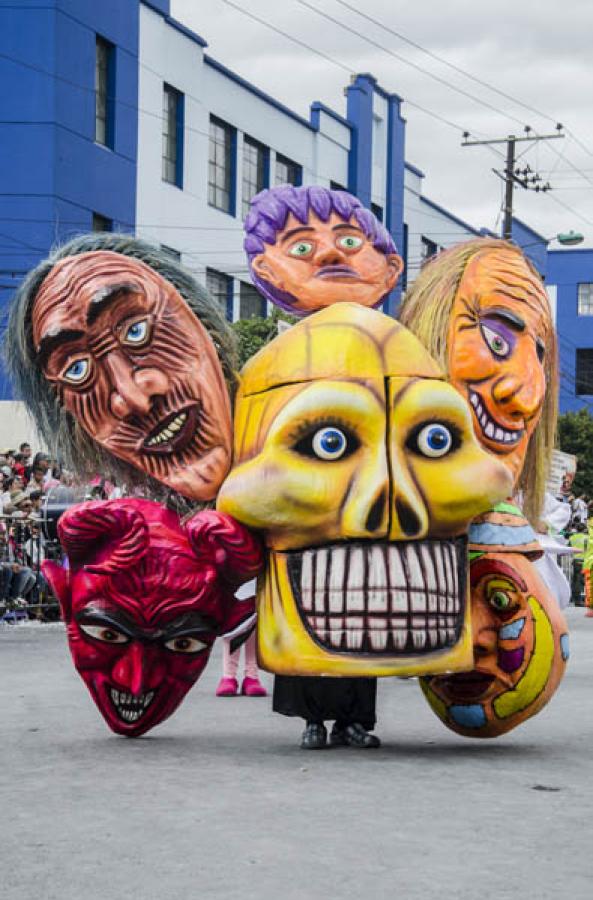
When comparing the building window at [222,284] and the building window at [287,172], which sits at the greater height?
the building window at [287,172]

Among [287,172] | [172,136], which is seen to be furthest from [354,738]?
[287,172]

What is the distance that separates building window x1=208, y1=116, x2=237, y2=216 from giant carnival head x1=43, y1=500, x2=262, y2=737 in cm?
2110

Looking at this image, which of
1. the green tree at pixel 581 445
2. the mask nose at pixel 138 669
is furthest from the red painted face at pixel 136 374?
the green tree at pixel 581 445

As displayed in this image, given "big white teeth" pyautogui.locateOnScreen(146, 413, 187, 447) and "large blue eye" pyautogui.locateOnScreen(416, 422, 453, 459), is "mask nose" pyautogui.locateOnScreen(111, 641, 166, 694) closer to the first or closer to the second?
"big white teeth" pyautogui.locateOnScreen(146, 413, 187, 447)

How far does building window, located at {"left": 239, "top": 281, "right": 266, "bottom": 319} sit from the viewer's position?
93.8 ft

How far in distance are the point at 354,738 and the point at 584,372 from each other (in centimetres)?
4787

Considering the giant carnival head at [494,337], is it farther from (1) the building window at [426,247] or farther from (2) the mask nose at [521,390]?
(1) the building window at [426,247]

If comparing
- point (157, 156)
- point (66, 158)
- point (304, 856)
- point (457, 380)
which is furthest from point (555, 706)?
point (157, 156)

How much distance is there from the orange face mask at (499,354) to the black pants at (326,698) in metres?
1.20

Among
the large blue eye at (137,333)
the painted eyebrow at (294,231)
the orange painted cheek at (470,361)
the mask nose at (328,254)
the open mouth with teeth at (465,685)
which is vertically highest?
the painted eyebrow at (294,231)

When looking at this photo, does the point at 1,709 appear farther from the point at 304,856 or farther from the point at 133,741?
the point at 304,856

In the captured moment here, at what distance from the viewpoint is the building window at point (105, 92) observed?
24297mm

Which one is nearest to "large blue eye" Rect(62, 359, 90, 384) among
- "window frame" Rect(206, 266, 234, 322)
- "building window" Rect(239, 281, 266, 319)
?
"window frame" Rect(206, 266, 234, 322)

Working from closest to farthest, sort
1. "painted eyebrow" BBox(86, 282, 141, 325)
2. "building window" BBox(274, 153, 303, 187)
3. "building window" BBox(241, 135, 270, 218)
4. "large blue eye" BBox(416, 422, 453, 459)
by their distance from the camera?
1. "large blue eye" BBox(416, 422, 453, 459)
2. "painted eyebrow" BBox(86, 282, 141, 325)
3. "building window" BBox(241, 135, 270, 218)
4. "building window" BBox(274, 153, 303, 187)
